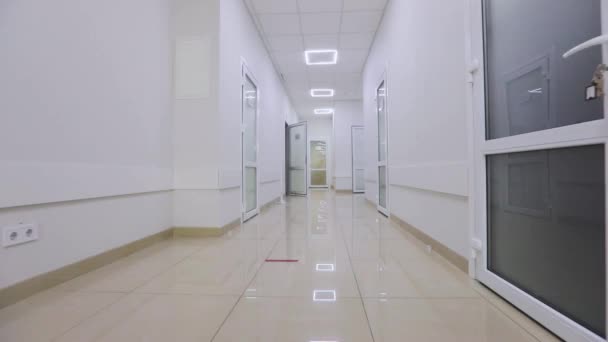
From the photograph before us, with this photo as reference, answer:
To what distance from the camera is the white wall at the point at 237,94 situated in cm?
331

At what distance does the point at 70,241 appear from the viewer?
1883 millimetres

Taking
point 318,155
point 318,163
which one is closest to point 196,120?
point 318,155

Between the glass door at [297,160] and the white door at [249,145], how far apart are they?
13.3ft

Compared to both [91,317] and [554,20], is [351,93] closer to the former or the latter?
[554,20]

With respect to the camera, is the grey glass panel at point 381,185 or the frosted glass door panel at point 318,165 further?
the frosted glass door panel at point 318,165

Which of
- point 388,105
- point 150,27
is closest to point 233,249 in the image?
point 150,27

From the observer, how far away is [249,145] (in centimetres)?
466

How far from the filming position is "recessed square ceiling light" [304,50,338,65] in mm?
6043

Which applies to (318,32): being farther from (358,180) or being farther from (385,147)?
(358,180)

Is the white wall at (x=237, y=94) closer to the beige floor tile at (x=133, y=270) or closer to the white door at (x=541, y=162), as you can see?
the beige floor tile at (x=133, y=270)

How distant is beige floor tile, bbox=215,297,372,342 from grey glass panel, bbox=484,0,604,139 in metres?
1.23

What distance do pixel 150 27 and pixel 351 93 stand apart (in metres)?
7.01

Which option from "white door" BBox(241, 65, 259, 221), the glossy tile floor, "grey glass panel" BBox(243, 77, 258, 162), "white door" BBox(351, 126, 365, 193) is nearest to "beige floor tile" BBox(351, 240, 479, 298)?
the glossy tile floor

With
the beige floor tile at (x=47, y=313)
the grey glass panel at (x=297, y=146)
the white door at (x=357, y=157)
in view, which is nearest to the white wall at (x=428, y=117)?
the beige floor tile at (x=47, y=313)
